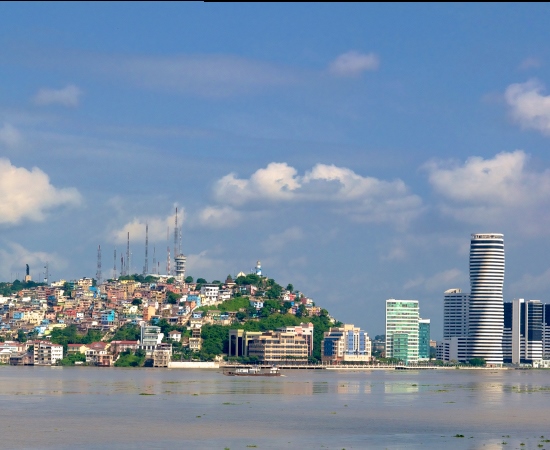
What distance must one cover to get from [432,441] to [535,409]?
99.8 ft

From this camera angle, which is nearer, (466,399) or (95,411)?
(95,411)

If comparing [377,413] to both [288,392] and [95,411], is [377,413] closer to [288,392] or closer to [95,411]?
[95,411]

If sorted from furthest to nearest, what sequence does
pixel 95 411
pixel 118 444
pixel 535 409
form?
1. pixel 535 409
2. pixel 95 411
3. pixel 118 444

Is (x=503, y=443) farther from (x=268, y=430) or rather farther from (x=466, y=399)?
(x=466, y=399)

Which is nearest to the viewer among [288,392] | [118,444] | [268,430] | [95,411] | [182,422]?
[118,444]

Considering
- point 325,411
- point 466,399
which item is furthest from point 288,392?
point 325,411

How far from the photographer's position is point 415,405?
94.4 metres

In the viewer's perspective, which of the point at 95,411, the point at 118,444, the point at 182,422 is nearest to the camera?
the point at 118,444

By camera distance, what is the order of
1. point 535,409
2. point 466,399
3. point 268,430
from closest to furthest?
1. point 268,430
2. point 535,409
3. point 466,399

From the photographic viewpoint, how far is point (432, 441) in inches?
2430

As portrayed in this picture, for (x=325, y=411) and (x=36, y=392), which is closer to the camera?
(x=325, y=411)

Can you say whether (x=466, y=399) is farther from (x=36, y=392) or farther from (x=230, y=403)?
(x=36, y=392)

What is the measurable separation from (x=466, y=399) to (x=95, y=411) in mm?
38959

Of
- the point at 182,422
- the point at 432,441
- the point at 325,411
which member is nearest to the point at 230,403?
the point at 325,411
